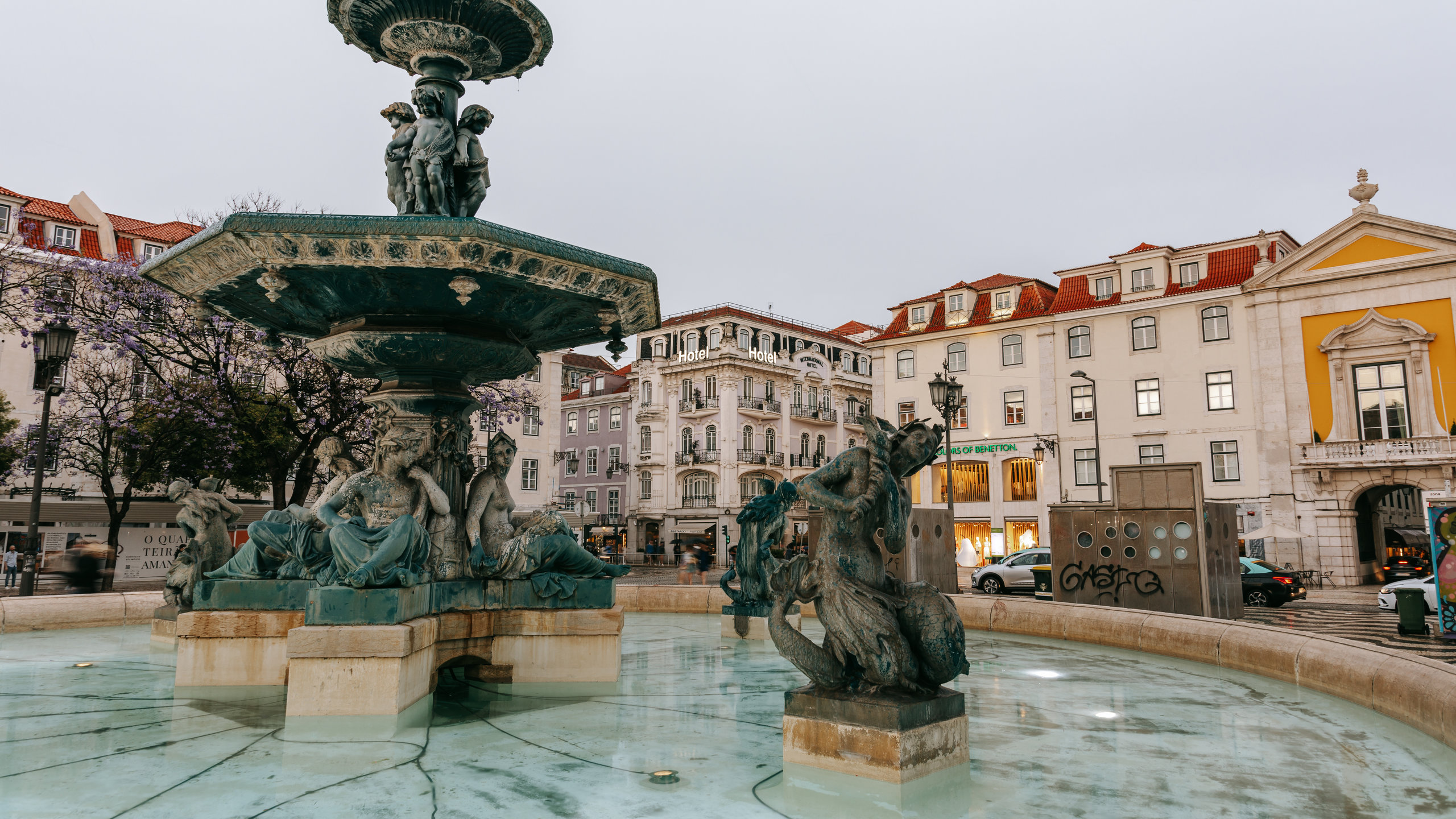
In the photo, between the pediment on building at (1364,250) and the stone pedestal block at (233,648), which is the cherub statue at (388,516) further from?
the pediment on building at (1364,250)

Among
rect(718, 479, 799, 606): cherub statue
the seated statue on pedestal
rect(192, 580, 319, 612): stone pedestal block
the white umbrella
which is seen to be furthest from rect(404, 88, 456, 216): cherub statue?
the white umbrella

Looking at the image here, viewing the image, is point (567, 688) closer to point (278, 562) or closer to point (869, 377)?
point (278, 562)

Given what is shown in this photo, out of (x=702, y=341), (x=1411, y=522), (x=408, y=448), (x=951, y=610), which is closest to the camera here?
(x=951, y=610)

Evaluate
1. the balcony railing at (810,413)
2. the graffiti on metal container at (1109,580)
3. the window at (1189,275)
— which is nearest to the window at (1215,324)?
the window at (1189,275)

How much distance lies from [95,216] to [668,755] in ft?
137

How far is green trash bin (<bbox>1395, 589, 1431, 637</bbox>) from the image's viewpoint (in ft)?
40.5

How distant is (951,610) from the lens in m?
4.52

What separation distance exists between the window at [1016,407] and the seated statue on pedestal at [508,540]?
35.9 meters

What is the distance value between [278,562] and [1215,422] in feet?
121

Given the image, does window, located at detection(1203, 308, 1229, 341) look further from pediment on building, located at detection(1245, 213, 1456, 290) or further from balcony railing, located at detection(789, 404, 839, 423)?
balcony railing, located at detection(789, 404, 839, 423)

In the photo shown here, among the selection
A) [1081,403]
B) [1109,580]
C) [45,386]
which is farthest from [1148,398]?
[45,386]

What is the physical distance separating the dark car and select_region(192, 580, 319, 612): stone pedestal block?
97.6ft

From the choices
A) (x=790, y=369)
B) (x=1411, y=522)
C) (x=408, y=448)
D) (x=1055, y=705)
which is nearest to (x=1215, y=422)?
(x=1411, y=522)

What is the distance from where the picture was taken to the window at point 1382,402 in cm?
3064
